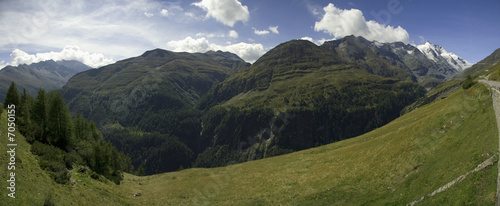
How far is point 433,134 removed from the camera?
33938 mm

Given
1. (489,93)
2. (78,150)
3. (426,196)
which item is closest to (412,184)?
(426,196)

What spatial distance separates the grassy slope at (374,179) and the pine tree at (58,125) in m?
13.3

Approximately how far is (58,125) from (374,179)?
203 feet

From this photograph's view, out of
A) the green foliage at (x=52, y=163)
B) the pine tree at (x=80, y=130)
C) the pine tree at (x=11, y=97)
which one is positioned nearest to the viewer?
the green foliage at (x=52, y=163)

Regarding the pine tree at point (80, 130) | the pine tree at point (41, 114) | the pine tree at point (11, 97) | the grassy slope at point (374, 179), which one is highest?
the pine tree at point (11, 97)

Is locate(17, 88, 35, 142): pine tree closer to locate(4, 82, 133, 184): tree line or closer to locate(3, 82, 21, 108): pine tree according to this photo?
locate(4, 82, 133, 184): tree line

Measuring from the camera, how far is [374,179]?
3192 centimetres

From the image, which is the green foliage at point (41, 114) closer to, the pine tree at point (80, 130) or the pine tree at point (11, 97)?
the pine tree at point (11, 97)

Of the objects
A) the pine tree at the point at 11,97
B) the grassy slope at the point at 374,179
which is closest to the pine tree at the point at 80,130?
the pine tree at the point at 11,97

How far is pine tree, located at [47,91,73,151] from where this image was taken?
5081 cm

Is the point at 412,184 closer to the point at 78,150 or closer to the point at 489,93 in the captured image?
the point at 489,93

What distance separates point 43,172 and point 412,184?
43894mm

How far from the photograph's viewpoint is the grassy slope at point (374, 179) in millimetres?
21922

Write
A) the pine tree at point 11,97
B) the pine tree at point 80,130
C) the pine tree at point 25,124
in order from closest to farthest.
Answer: the pine tree at point 25,124, the pine tree at point 11,97, the pine tree at point 80,130
